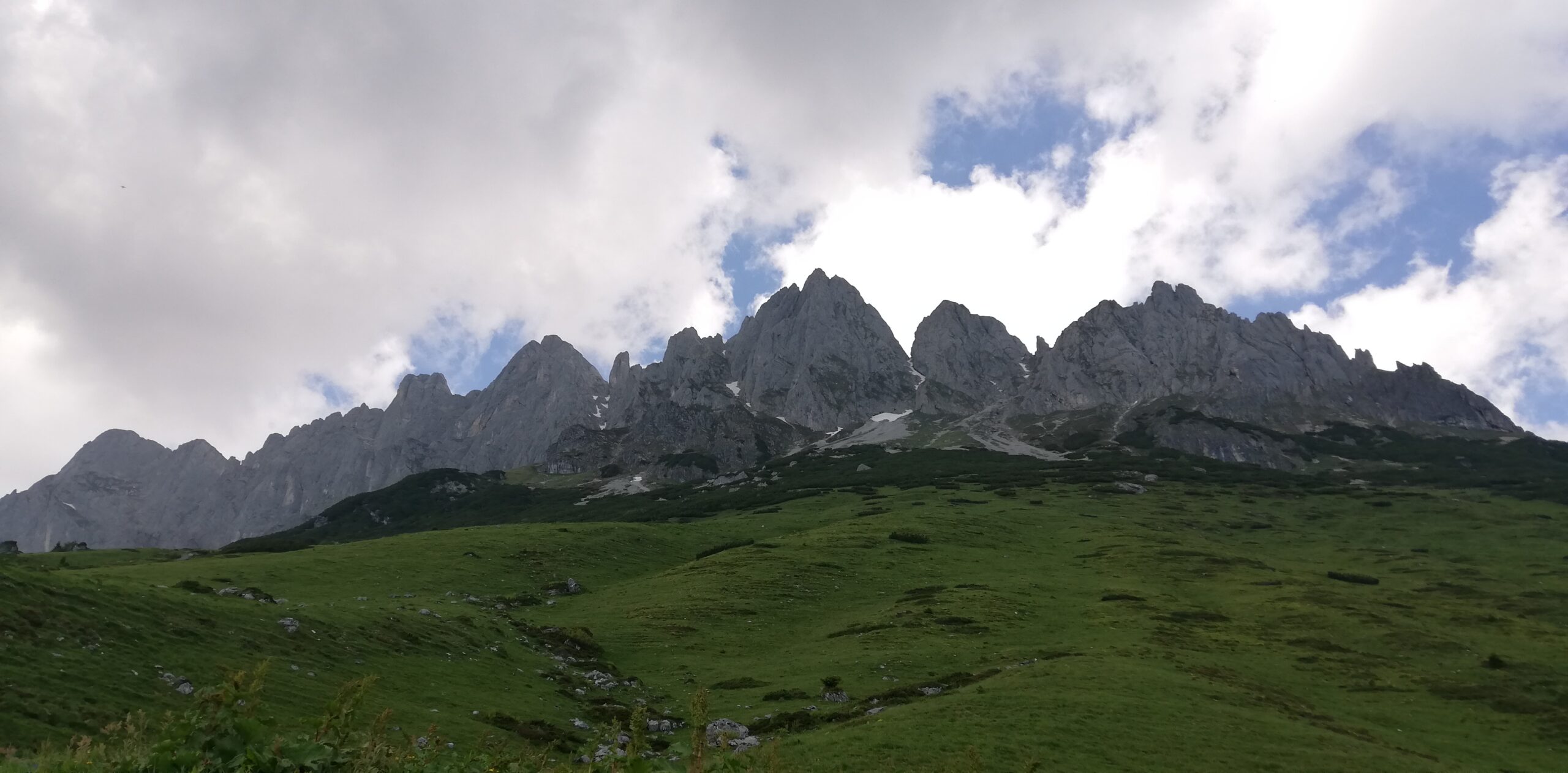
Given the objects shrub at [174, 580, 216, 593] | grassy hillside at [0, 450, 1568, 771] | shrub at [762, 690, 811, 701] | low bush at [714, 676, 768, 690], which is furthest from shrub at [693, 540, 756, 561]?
shrub at [762, 690, 811, 701]

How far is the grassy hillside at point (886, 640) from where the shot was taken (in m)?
39.4

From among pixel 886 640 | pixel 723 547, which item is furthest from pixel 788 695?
pixel 723 547

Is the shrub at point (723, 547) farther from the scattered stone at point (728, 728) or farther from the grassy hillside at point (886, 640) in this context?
the scattered stone at point (728, 728)

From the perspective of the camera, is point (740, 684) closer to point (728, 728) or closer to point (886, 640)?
point (728, 728)

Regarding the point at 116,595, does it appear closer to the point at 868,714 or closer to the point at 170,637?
the point at 170,637

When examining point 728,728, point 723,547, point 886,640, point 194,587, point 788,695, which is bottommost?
point 788,695

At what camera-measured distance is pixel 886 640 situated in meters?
68.4

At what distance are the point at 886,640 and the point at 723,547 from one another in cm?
5798

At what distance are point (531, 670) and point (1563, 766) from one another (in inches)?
2384

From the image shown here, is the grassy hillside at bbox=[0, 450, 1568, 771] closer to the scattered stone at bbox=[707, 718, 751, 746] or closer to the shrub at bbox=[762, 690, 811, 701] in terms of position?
the shrub at bbox=[762, 690, 811, 701]

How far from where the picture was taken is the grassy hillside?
129ft

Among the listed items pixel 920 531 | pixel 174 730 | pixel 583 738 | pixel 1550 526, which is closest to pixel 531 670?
pixel 583 738

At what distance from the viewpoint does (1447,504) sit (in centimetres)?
16400

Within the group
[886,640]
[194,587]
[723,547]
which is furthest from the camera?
[723,547]
